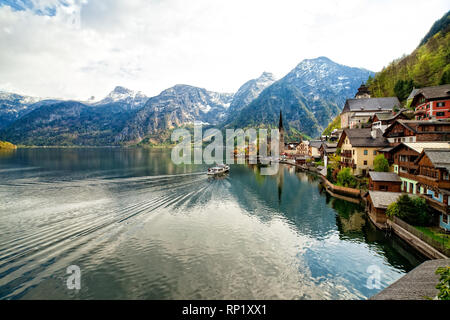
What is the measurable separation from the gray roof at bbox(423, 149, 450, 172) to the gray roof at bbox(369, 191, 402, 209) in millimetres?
7580

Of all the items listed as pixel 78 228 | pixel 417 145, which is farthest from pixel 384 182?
pixel 78 228

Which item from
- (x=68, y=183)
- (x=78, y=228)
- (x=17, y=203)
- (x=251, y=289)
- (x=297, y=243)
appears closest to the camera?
(x=251, y=289)

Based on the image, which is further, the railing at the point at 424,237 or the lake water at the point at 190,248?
the railing at the point at 424,237

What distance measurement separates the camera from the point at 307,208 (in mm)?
48656

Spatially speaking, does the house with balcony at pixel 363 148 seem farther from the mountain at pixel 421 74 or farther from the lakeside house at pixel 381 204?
the mountain at pixel 421 74

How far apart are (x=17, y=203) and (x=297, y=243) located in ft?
176

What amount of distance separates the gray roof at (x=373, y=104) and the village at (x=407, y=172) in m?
17.1

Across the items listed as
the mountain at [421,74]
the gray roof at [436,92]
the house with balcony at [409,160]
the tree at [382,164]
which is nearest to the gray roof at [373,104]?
the mountain at [421,74]

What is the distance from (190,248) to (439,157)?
3405cm

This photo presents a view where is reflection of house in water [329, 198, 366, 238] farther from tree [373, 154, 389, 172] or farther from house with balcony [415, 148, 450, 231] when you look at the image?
house with balcony [415, 148, 450, 231]

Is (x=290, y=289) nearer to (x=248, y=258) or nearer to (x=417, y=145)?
(x=248, y=258)

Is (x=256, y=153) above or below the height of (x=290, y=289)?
above

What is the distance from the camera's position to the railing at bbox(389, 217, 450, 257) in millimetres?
23734

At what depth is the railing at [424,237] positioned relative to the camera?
934 inches
